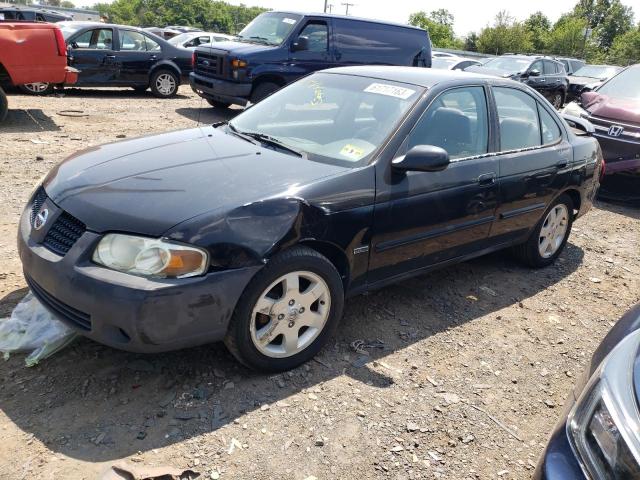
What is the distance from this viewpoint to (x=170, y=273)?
8.55ft

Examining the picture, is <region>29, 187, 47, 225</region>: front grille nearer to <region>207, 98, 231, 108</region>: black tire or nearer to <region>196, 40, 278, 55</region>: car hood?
<region>196, 40, 278, 55</region>: car hood

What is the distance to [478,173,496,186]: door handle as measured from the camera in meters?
3.92

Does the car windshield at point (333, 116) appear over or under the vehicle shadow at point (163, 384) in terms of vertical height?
over

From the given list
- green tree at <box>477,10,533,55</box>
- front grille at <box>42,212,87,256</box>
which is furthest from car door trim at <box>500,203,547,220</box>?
green tree at <box>477,10,533,55</box>

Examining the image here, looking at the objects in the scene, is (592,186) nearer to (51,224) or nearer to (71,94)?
(51,224)

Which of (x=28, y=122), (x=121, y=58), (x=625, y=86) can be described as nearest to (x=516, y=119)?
(x=625, y=86)

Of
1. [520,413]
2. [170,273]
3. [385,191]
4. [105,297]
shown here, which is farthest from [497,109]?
[105,297]

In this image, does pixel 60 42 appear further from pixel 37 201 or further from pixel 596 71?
pixel 596 71

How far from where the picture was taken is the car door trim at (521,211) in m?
4.27

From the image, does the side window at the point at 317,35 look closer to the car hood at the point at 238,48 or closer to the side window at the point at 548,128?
the car hood at the point at 238,48

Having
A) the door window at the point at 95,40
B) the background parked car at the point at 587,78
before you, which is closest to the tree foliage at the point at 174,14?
the background parked car at the point at 587,78

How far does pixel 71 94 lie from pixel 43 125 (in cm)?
373

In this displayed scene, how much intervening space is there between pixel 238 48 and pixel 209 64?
2.28ft

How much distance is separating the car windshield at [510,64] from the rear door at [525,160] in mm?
11422
